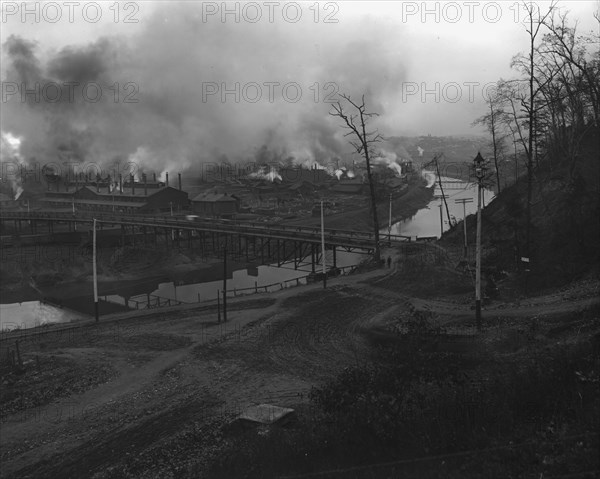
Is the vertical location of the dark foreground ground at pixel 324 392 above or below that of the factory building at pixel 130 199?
below

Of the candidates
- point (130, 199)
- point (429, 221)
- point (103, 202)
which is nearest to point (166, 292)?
point (130, 199)

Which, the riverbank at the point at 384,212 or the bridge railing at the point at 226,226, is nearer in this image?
the bridge railing at the point at 226,226

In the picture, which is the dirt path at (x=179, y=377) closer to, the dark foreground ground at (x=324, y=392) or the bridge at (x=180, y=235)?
the dark foreground ground at (x=324, y=392)

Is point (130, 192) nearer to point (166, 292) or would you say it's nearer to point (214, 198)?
point (214, 198)

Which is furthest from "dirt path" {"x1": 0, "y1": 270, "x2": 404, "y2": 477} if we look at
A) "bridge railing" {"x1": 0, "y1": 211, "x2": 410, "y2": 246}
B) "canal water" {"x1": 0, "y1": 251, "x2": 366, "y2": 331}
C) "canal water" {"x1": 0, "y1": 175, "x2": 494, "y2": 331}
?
"bridge railing" {"x1": 0, "y1": 211, "x2": 410, "y2": 246}

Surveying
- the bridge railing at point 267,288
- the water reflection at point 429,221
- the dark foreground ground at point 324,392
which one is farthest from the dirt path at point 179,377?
the water reflection at point 429,221

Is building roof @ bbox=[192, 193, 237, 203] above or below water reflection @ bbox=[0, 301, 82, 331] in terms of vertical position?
above

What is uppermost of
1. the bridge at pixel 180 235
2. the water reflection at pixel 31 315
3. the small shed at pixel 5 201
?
the small shed at pixel 5 201

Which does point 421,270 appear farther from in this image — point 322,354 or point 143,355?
point 143,355

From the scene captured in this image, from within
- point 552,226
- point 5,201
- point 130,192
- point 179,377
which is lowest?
point 179,377

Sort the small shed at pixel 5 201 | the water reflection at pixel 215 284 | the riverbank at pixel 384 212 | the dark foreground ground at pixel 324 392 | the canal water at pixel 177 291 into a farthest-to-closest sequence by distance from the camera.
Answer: the small shed at pixel 5 201 < the riverbank at pixel 384 212 < the water reflection at pixel 215 284 < the canal water at pixel 177 291 < the dark foreground ground at pixel 324 392

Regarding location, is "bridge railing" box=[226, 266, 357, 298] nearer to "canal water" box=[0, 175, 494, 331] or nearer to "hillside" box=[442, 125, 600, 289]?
"canal water" box=[0, 175, 494, 331]

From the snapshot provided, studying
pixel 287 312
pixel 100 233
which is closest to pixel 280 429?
pixel 287 312
